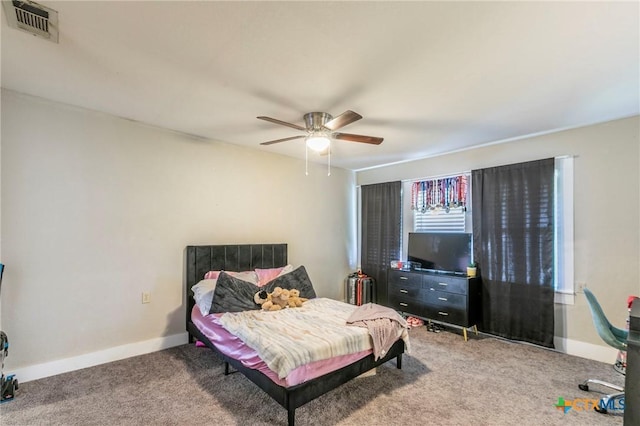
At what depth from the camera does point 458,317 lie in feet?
12.8

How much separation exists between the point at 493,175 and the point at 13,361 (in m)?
5.64

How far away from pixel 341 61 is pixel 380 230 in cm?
371

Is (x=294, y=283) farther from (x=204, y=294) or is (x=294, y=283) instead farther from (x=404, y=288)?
(x=404, y=288)

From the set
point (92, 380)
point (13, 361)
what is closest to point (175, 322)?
point (92, 380)

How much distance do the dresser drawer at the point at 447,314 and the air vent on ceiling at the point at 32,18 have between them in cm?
472

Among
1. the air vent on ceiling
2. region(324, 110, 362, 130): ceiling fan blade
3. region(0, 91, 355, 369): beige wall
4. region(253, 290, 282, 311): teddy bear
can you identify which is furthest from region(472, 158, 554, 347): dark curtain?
the air vent on ceiling

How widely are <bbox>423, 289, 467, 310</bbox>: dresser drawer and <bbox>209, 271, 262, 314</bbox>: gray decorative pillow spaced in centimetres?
247

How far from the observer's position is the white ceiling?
1.66 metres

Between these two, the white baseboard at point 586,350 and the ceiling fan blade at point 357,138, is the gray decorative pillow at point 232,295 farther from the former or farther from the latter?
the white baseboard at point 586,350

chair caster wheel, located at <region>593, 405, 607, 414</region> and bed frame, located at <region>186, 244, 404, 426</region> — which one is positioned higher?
bed frame, located at <region>186, 244, 404, 426</region>

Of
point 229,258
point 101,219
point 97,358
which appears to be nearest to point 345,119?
point 229,258

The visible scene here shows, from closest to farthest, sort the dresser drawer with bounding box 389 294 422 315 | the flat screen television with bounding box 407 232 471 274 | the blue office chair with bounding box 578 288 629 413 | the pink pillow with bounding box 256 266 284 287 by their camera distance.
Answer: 1. the blue office chair with bounding box 578 288 629 413
2. the pink pillow with bounding box 256 266 284 287
3. the flat screen television with bounding box 407 232 471 274
4. the dresser drawer with bounding box 389 294 422 315

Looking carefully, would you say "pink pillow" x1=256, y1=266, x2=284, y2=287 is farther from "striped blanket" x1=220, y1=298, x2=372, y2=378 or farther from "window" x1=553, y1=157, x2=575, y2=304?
"window" x1=553, y1=157, x2=575, y2=304

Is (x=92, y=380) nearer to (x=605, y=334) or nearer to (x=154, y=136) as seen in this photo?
(x=154, y=136)
